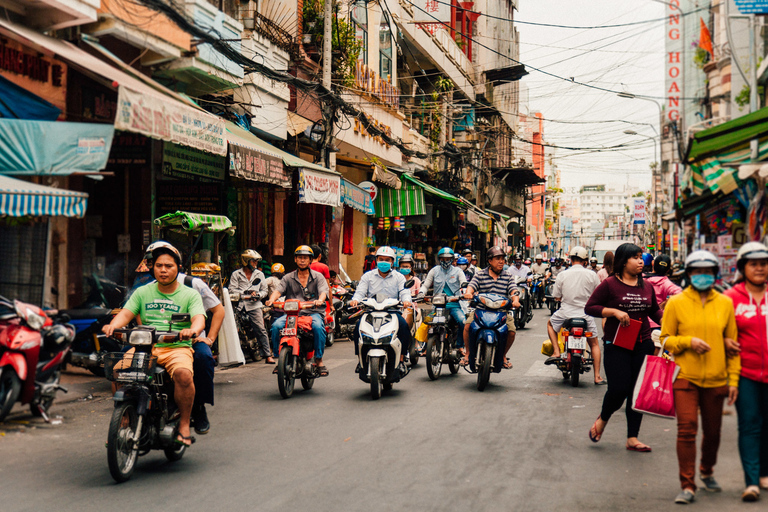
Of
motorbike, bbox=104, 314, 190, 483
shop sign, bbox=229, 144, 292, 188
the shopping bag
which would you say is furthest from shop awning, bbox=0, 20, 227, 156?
the shopping bag

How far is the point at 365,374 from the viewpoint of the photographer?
930cm

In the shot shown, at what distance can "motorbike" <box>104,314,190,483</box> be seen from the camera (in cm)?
531

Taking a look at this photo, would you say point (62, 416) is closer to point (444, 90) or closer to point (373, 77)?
point (373, 77)

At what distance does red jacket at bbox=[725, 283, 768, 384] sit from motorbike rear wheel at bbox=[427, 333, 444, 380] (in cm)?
574

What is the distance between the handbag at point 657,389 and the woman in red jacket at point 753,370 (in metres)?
0.61

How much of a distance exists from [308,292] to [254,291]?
2.94 m

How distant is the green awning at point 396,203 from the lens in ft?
80.6

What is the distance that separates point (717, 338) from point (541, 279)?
2030cm

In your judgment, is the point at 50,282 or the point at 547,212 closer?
the point at 50,282

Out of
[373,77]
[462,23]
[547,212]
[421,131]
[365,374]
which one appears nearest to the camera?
[365,374]

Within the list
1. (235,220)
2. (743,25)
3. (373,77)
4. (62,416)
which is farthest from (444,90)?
(62,416)

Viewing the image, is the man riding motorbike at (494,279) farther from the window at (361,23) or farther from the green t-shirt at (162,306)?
the window at (361,23)

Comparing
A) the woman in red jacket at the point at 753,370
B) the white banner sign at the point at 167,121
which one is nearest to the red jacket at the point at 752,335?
the woman in red jacket at the point at 753,370

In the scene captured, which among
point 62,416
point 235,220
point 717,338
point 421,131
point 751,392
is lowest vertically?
point 62,416
